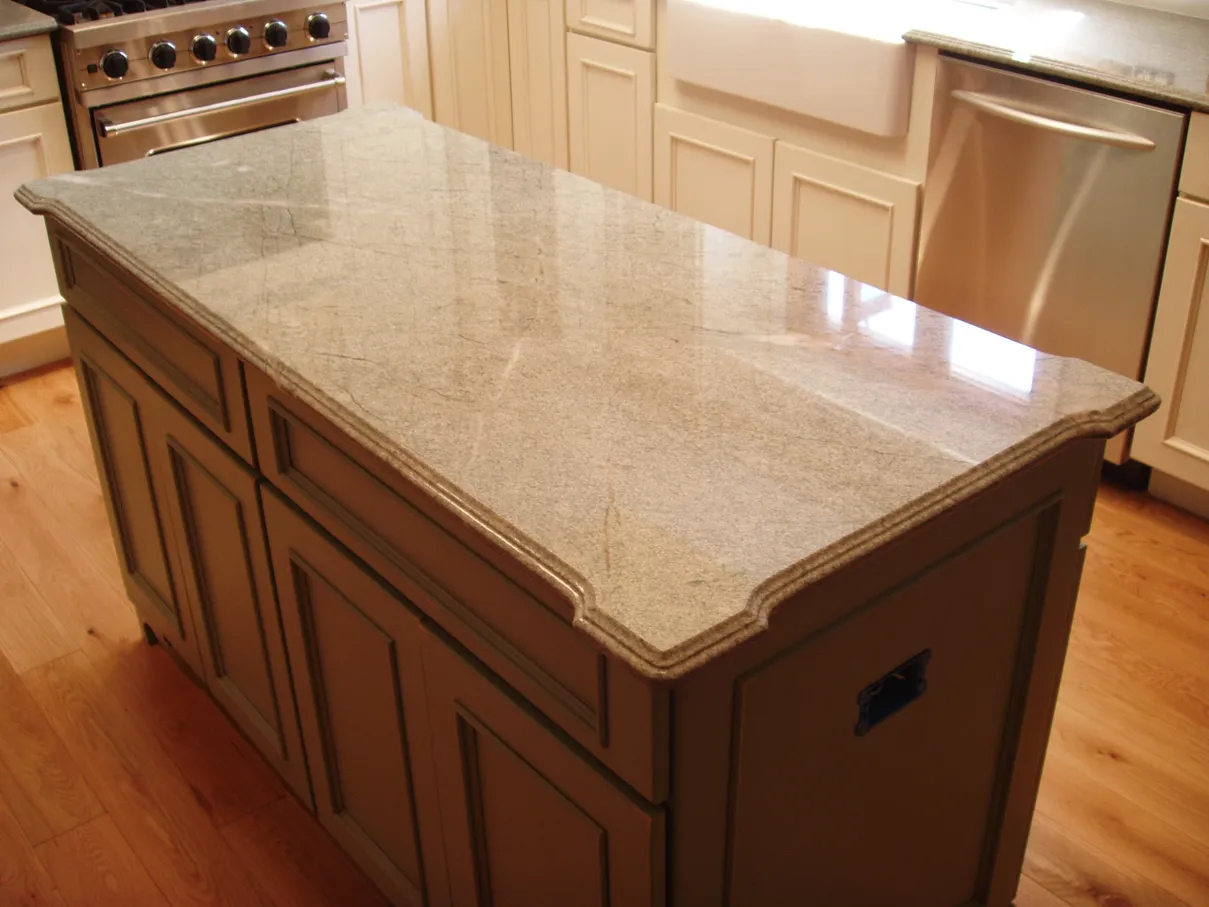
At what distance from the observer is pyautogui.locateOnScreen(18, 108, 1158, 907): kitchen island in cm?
123

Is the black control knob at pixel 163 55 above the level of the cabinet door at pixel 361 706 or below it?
above

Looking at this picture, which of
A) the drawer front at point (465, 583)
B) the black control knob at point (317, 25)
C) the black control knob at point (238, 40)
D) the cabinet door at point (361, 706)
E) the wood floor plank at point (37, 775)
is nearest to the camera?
the drawer front at point (465, 583)

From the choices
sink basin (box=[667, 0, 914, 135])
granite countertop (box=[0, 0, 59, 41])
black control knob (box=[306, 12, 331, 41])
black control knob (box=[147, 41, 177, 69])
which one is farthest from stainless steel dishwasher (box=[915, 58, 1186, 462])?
granite countertop (box=[0, 0, 59, 41])

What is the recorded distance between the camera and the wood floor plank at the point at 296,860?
2035mm

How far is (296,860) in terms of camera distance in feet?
6.90

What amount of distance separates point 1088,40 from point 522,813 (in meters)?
2.23

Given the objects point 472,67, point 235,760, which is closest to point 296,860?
point 235,760

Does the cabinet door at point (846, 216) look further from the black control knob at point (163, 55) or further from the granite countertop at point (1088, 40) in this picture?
the black control knob at point (163, 55)

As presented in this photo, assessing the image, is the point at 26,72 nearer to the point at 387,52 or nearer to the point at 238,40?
the point at 238,40

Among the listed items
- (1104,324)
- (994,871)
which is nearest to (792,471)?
(994,871)

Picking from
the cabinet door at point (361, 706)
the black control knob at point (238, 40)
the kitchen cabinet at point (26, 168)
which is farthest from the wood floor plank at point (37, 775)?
the black control knob at point (238, 40)

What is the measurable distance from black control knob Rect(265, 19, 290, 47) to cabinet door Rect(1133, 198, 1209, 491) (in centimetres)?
228

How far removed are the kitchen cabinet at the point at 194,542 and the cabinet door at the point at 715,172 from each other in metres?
1.82

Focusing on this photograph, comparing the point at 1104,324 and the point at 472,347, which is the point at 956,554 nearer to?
the point at 472,347
